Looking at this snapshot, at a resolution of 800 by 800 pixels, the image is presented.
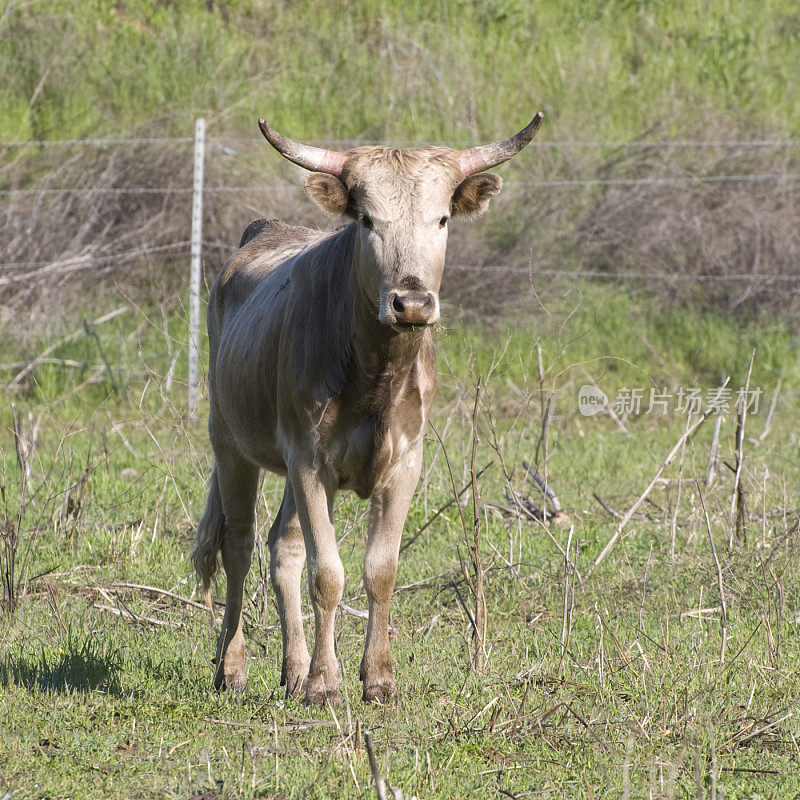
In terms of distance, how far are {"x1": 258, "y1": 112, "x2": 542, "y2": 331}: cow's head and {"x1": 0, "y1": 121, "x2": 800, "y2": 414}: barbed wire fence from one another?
522 centimetres

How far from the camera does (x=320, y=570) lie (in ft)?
14.1

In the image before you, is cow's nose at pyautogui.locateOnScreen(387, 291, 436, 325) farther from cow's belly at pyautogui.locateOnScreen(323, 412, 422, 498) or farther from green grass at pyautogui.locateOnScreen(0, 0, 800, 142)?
green grass at pyautogui.locateOnScreen(0, 0, 800, 142)

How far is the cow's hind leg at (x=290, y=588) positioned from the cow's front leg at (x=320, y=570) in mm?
212

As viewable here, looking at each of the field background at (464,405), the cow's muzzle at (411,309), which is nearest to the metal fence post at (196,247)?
the field background at (464,405)

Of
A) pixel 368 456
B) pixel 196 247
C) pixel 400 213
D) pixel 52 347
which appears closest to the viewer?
pixel 400 213

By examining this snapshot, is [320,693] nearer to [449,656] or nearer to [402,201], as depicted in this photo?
[449,656]

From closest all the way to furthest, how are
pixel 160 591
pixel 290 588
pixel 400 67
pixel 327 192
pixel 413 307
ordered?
pixel 413 307
pixel 327 192
pixel 290 588
pixel 160 591
pixel 400 67

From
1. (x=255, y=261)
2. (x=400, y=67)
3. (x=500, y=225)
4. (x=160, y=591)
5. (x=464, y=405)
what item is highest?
(x=400, y=67)

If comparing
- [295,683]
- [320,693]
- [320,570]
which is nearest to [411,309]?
[320,570]

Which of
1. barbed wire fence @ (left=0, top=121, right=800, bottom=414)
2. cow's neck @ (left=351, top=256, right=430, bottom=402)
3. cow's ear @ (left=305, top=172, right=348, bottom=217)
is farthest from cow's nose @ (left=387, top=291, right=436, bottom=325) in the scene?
barbed wire fence @ (left=0, top=121, right=800, bottom=414)

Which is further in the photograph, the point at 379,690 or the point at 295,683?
the point at 295,683

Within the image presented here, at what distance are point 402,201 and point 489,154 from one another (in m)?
0.54

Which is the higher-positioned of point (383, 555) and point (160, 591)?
point (383, 555)

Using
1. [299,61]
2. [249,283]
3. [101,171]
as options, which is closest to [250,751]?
[249,283]
